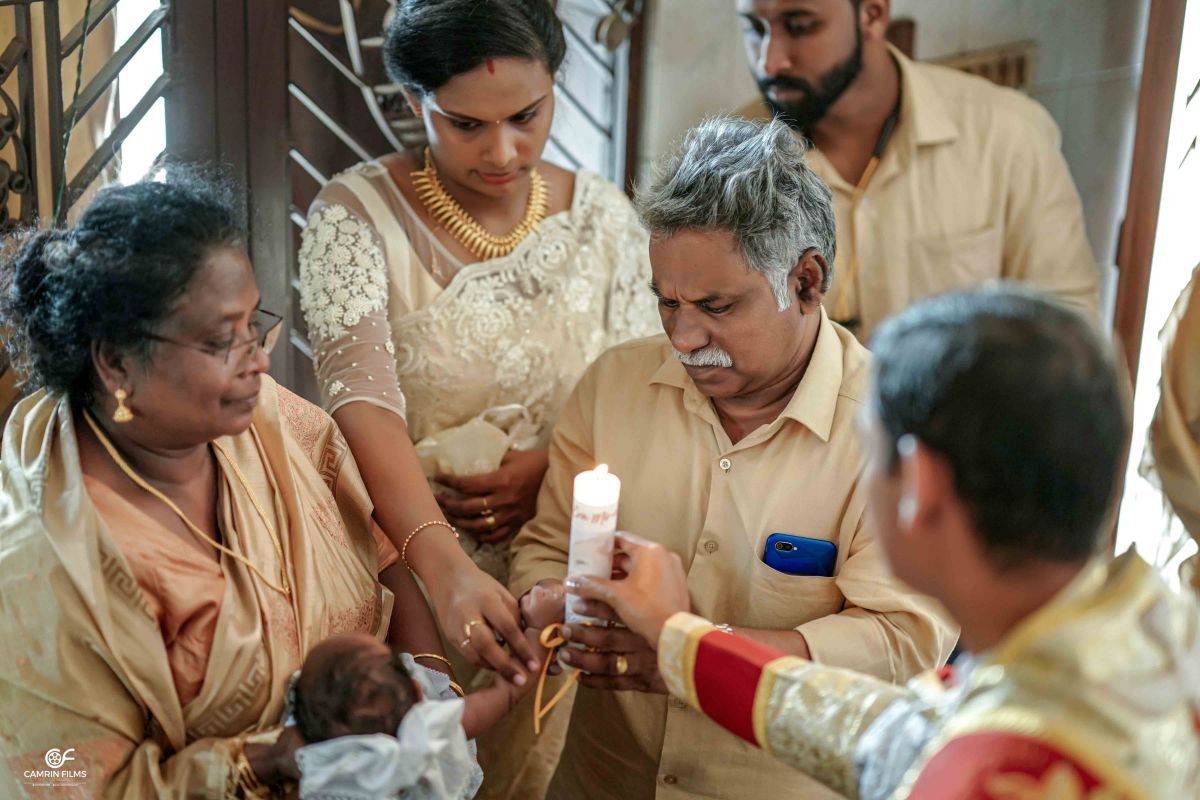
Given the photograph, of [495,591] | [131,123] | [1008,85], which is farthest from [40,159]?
[1008,85]

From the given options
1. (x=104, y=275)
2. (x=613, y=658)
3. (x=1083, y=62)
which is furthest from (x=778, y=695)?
(x=1083, y=62)

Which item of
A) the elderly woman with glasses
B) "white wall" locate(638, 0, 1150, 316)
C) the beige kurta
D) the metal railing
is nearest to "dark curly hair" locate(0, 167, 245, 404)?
the elderly woman with glasses

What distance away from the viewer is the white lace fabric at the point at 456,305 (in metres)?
2.50

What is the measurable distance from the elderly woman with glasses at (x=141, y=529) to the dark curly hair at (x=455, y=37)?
65 cm

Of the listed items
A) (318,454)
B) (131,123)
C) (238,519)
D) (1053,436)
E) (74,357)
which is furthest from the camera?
(131,123)

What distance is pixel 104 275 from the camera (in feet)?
5.92

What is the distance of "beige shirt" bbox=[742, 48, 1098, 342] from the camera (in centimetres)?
354

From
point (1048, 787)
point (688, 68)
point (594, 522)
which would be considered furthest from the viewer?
point (688, 68)

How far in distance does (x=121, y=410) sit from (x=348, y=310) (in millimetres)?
724

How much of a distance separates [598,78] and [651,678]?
96.1 inches

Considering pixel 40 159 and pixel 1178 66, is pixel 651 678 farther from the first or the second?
pixel 1178 66

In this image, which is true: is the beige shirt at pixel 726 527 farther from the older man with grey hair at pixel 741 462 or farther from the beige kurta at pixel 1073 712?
the beige kurta at pixel 1073 712

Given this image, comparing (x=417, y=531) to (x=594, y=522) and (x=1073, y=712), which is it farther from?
(x=1073, y=712)

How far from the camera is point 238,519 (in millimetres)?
2031
